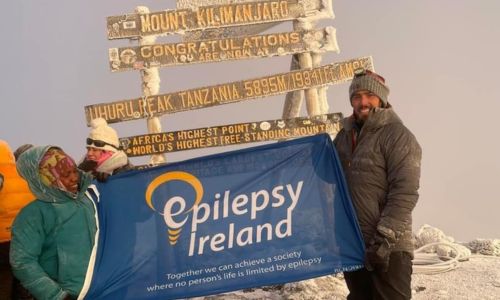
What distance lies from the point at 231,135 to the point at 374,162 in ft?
15.0

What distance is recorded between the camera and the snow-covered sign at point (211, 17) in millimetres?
7957

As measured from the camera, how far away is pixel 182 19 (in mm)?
8148

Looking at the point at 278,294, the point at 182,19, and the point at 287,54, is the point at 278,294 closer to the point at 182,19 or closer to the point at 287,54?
the point at 287,54

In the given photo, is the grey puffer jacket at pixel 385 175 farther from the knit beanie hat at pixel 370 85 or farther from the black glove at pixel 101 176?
the black glove at pixel 101 176

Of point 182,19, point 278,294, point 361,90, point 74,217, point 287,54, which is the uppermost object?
point 182,19

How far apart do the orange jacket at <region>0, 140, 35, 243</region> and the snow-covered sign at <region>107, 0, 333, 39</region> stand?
13.8 feet

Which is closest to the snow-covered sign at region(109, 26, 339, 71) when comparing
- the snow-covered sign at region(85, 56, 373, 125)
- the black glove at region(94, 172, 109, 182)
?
the snow-covered sign at region(85, 56, 373, 125)

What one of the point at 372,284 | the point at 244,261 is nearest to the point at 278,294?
the point at 244,261

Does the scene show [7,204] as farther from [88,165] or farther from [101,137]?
[101,137]

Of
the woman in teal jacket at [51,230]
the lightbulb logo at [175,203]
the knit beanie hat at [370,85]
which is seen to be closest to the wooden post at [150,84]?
the lightbulb logo at [175,203]

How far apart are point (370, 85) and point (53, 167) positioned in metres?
2.35

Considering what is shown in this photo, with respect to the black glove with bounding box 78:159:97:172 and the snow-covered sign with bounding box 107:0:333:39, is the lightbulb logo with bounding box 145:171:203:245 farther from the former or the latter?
the snow-covered sign with bounding box 107:0:333:39

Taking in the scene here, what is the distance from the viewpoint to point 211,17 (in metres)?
8.17

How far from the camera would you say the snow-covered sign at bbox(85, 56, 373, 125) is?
788 cm
